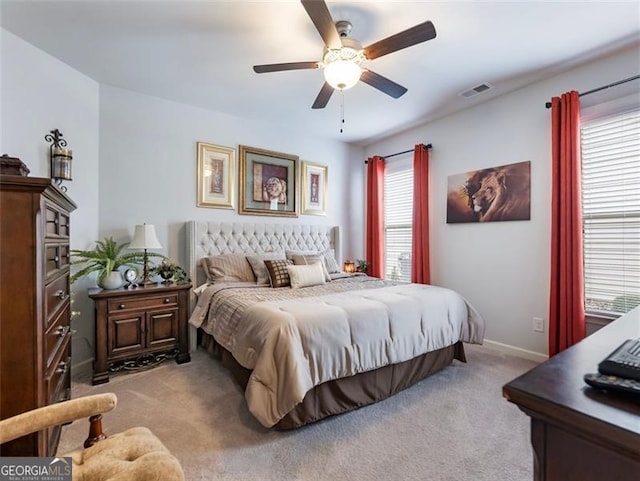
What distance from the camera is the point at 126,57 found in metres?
2.68

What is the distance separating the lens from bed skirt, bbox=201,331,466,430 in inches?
78.3

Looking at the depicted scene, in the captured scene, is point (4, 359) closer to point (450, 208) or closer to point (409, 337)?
point (409, 337)

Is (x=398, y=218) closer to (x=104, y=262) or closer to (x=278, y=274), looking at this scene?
(x=278, y=274)

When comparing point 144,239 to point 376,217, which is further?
point 376,217

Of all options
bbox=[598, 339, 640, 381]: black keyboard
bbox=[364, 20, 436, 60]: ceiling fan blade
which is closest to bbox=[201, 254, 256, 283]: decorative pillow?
bbox=[364, 20, 436, 60]: ceiling fan blade

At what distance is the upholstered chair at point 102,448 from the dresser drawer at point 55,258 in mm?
670

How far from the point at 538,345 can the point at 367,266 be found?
92.2 inches

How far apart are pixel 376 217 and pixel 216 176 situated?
2525mm

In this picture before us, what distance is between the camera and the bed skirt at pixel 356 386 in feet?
6.53

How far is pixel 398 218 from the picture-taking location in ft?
15.7

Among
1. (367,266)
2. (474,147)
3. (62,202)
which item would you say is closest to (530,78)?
(474,147)

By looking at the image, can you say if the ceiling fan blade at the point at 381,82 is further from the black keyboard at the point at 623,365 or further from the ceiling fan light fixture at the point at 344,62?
the black keyboard at the point at 623,365

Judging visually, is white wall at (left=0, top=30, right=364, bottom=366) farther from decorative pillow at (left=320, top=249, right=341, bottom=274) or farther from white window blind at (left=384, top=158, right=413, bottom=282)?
white window blind at (left=384, top=158, right=413, bottom=282)

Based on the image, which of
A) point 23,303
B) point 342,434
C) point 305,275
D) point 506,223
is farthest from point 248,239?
point 506,223
